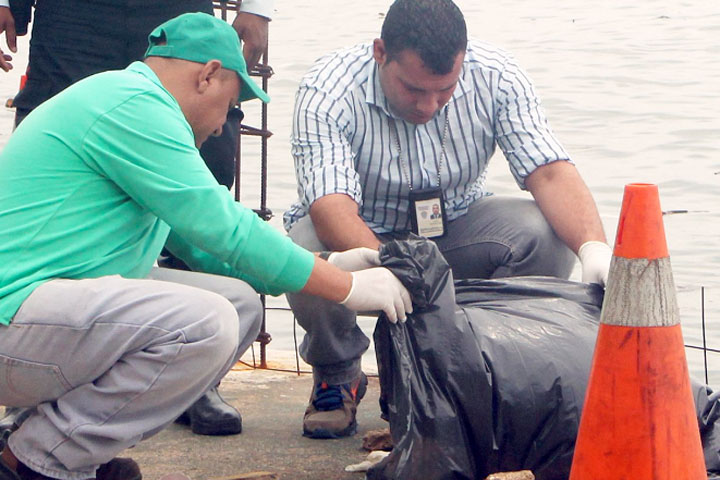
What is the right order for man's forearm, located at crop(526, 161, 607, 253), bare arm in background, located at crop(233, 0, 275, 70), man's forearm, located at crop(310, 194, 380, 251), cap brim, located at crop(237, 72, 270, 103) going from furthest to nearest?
1. bare arm in background, located at crop(233, 0, 275, 70)
2. man's forearm, located at crop(526, 161, 607, 253)
3. man's forearm, located at crop(310, 194, 380, 251)
4. cap brim, located at crop(237, 72, 270, 103)

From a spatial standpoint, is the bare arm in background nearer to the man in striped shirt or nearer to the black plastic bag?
the man in striped shirt

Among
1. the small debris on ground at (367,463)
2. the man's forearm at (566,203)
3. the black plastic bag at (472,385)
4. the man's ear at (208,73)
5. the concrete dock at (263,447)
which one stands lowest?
the concrete dock at (263,447)

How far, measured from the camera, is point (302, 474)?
9.52 feet

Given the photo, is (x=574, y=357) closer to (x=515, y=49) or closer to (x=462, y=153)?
(x=462, y=153)

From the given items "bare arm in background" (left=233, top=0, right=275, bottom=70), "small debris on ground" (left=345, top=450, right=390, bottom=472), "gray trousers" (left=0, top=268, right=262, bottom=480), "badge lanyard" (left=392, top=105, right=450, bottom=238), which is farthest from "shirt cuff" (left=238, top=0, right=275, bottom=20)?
"small debris on ground" (left=345, top=450, right=390, bottom=472)

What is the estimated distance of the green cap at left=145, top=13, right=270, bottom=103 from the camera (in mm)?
2623

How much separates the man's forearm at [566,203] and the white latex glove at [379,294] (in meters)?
0.86

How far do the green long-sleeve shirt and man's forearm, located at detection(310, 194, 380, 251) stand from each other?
64 centimetres

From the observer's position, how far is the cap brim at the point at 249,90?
270cm

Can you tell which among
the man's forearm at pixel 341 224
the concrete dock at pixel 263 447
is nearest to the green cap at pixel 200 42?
the man's forearm at pixel 341 224

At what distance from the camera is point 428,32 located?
3.22 metres

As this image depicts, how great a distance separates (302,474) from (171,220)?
81 centimetres

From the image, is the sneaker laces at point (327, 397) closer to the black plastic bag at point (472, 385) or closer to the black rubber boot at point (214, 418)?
the black rubber boot at point (214, 418)

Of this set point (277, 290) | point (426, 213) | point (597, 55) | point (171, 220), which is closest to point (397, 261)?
point (277, 290)
